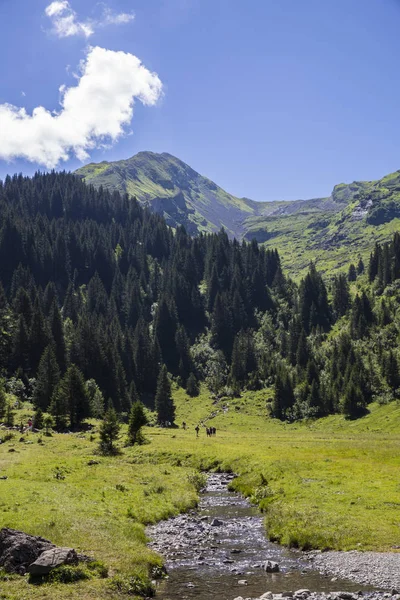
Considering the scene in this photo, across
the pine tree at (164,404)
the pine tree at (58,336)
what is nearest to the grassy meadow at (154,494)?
the pine tree at (164,404)

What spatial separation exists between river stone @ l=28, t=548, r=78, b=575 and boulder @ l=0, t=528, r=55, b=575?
0.57 meters

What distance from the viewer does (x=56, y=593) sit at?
67.0 feet

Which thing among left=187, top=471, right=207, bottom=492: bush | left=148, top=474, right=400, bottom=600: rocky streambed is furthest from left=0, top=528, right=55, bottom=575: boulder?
left=187, top=471, right=207, bottom=492: bush

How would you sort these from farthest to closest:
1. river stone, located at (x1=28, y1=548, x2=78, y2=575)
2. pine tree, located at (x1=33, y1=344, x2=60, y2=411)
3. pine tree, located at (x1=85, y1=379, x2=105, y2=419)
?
1. pine tree, located at (x1=33, y1=344, x2=60, y2=411)
2. pine tree, located at (x1=85, y1=379, x2=105, y2=419)
3. river stone, located at (x1=28, y1=548, x2=78, y2=575)

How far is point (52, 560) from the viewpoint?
22.4m

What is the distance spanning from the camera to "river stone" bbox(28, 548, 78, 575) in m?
21.9

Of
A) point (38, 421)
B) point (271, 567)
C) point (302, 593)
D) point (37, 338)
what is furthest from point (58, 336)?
point (302, 593)

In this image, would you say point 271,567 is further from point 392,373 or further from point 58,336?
point 58,336

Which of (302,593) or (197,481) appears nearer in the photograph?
(302,593)

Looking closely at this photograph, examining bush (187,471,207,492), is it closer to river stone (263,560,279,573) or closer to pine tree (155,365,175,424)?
river stone (263,560,279,573)

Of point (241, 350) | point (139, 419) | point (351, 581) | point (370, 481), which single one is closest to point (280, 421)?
point (241, 350)

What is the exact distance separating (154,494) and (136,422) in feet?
117

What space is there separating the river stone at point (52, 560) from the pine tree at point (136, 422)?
53081 mm

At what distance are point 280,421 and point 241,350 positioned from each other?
48845 millimetres
